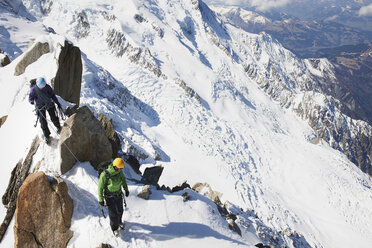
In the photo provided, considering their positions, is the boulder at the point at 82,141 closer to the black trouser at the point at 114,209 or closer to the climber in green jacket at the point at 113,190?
the climber in green jacket at the point at 113,190

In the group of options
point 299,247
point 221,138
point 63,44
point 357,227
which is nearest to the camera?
point 63,44

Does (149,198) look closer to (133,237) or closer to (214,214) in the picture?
(133,237)

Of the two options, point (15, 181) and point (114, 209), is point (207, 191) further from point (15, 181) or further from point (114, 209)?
point (15, 181)

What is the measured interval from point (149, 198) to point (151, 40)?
7000 centimetres

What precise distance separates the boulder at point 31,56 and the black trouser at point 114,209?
49.9ft

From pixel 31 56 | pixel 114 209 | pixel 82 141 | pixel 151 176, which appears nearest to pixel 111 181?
pixel 114 209

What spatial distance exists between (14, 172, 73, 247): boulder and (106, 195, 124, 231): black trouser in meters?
1.56

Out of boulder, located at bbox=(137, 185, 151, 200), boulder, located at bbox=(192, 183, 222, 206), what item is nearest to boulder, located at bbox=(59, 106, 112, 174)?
boulder, located at bbox=(137, 185, 151, 200)

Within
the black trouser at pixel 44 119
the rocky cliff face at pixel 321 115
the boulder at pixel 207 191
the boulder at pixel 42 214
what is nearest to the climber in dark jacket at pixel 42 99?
the black trouser at pixel 44 119

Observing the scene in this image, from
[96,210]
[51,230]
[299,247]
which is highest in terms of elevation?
[96,210]

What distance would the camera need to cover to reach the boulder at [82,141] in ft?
32.0

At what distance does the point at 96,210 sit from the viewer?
899 centimetres

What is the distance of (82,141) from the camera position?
10.3 metres

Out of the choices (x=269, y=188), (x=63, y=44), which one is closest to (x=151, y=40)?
(x=269, y=188)
